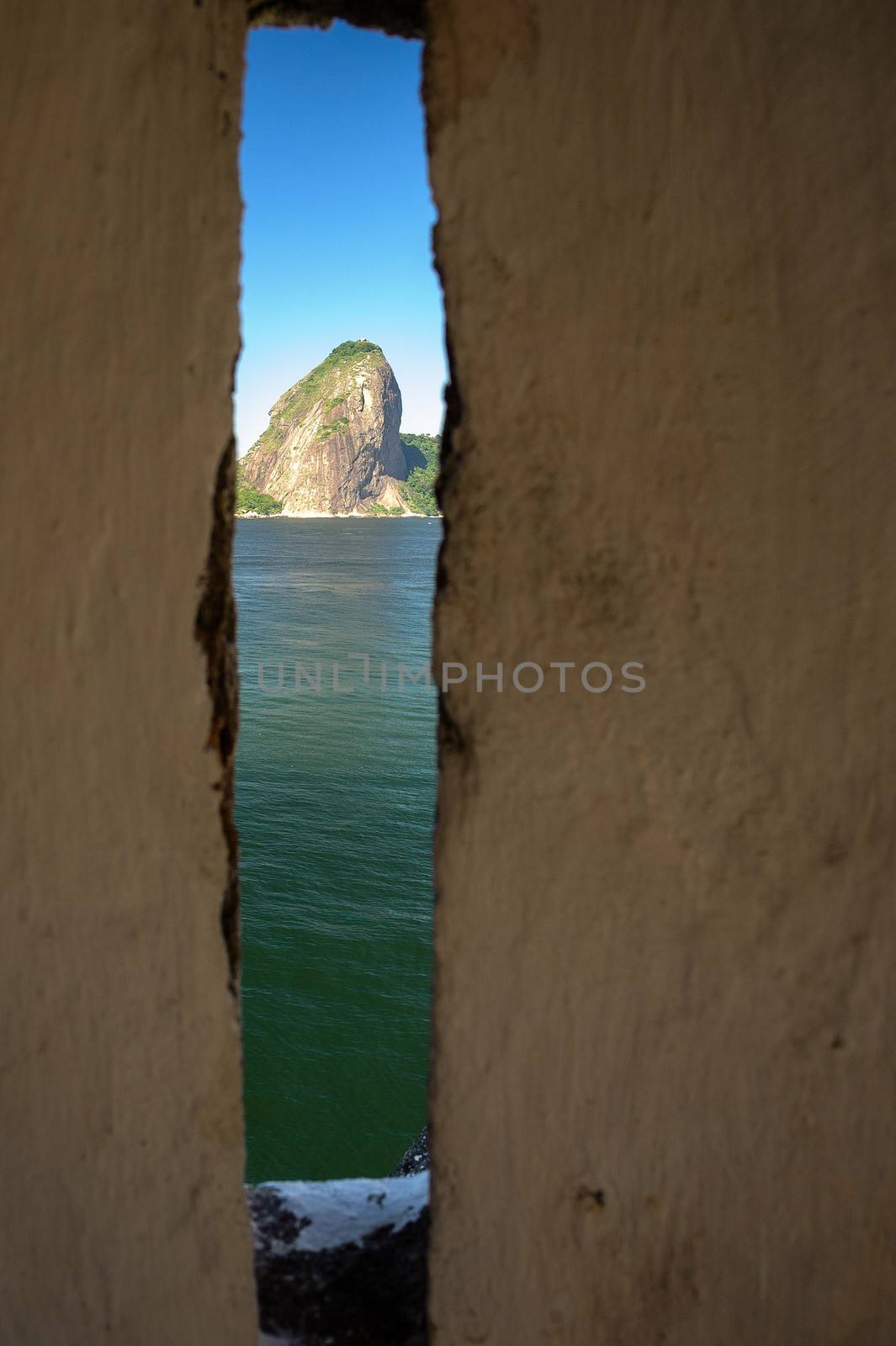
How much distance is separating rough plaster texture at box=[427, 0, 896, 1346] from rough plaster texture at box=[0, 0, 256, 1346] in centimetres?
26

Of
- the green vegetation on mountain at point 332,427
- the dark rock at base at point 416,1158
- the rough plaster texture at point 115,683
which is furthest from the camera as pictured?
the green vegetation on mountain at point 332,427

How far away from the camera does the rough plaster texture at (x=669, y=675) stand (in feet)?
3.01

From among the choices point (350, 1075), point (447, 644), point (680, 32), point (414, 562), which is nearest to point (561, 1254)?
point (447, 644)

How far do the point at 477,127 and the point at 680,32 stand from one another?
231mm

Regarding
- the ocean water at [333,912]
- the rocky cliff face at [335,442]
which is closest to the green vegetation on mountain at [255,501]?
the rocky cliff face at [335,442]

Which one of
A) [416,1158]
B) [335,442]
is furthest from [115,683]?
[335,442]

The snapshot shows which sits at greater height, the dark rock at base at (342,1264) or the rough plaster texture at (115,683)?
the rough plaster texture at (115,683)

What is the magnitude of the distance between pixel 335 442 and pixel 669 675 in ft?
330

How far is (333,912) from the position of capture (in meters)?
11.6

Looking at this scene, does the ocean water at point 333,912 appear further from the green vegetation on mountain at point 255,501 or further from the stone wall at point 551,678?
the green vegetation on mountain at point 255,501

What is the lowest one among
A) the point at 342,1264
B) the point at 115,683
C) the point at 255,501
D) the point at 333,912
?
the point at 333,912

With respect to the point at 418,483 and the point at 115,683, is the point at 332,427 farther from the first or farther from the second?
the point at 115,683

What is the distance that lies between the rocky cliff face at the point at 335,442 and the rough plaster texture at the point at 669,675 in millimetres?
100311

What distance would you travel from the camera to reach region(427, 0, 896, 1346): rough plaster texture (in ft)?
3.01
